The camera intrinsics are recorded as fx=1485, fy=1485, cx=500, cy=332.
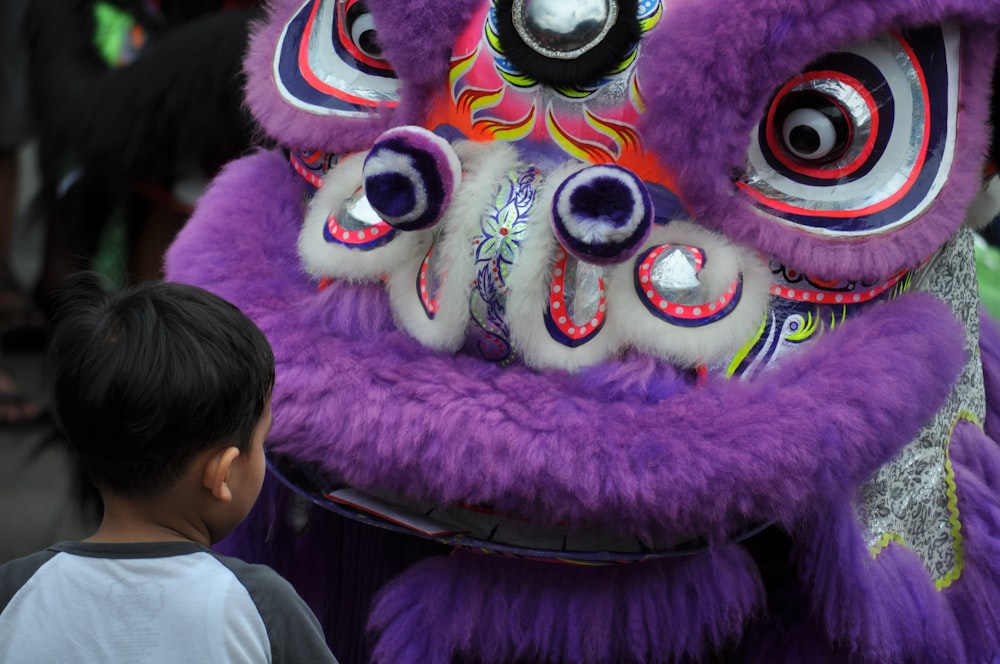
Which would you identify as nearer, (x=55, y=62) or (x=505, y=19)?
(x=505, y=19)

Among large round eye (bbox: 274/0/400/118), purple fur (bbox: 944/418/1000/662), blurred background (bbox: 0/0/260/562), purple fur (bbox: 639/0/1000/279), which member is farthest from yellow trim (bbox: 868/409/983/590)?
blurred background (bbox: 0/0/260/562)

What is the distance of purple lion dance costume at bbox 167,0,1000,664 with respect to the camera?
1450 millimetres

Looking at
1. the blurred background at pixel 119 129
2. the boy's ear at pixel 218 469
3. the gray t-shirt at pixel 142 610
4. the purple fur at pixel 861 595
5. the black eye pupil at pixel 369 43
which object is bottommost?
the blurred background at pixel 119 129

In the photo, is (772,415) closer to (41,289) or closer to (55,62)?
(55,62)

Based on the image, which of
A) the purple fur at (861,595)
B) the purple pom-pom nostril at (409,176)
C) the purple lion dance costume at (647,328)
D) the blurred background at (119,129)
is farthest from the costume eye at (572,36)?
the blurred background at (119,129)

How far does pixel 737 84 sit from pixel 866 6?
15 centimetres

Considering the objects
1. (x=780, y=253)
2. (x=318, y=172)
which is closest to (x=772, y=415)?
(x=780, y=253)

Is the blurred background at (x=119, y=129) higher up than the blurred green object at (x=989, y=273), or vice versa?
the blurred green object at (x=989, y=273)

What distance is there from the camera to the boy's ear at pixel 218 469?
1177mm

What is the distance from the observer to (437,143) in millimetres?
1523

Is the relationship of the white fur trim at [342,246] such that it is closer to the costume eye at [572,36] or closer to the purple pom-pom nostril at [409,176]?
the purple pom-pom nostril at [409,176]

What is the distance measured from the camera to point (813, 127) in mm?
1540

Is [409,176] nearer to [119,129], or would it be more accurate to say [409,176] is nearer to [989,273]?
[119,129]

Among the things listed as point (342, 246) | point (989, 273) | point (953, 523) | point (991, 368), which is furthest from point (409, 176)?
point (989, 273)
